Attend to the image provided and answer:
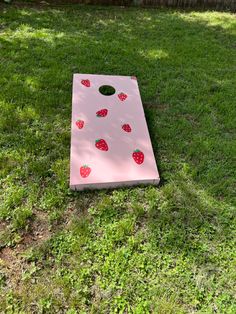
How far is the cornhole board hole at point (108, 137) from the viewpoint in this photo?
8.19 ft

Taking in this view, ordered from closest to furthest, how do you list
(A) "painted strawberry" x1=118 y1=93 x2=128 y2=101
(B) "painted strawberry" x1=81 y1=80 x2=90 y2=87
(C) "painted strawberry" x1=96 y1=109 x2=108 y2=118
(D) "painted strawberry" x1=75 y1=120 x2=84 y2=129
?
(D) "painted strawberry" x1=75 y1=120 x2=84 y2=129 < (C) "painted strawberry" x1=96 y1=109 x2=108 y2=118 < (A) "painted strawberry" x1=118 y1=93 x2=128 y2=101 < (B) "painted strawberry" x1=81 y1=80 x2=90 y2=87

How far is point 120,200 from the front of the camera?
2451mm

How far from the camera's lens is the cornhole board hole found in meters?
2.50

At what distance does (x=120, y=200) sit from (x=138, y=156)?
0.45 meters

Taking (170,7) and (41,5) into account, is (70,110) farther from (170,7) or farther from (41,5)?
(170,7)

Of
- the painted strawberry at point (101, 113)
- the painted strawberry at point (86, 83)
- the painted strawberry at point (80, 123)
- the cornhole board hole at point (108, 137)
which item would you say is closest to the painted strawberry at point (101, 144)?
the cornhole board hole at point (108, 137)

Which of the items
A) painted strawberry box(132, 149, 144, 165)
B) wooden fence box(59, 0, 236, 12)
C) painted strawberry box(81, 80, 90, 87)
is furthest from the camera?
wooden fence box(59, 0, 236, 12)

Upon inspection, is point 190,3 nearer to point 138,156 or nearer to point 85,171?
point 138,156

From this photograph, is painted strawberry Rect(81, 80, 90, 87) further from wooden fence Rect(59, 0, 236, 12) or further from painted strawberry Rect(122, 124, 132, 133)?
wooden fence Rect(59, 0, 236, 12)

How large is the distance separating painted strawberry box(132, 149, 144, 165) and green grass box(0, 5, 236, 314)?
0.23 m

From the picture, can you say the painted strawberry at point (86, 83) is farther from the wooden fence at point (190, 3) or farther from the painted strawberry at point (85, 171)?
the wooden fence at point (190, 3)

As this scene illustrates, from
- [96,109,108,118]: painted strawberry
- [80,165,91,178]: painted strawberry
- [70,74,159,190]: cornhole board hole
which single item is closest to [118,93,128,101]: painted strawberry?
[70,74,159,190]: cornhole board hole

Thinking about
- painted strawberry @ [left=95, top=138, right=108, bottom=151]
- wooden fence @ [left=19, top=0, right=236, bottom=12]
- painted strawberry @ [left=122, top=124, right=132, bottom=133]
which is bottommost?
painted strawberry @ [left=95, top=138, right=108, bottom=151]

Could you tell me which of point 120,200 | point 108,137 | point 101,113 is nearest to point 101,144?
point 108,137
